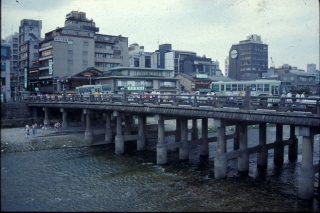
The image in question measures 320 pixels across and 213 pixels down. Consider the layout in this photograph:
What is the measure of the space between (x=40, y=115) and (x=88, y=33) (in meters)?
29.9

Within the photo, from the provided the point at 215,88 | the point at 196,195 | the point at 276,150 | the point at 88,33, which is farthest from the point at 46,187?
the point at 88,33

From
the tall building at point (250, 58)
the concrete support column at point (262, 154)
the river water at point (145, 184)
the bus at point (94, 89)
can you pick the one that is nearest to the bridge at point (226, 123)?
the concrete support column at point (262, 154)

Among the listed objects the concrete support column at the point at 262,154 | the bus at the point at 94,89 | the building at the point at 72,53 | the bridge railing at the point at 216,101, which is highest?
the building at the point at 72,53

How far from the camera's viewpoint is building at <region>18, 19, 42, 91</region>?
78.1 meters

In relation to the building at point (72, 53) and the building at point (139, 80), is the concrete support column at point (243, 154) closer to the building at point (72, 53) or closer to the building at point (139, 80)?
the building at point (139, 80)

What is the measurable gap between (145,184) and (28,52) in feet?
244

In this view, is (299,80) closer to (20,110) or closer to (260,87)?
(260,87)

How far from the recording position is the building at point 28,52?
78062 millimetres

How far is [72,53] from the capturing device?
72.1 metres

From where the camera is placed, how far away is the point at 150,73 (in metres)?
75.8

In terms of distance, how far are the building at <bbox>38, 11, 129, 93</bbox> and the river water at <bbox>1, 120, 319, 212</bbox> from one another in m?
40.7

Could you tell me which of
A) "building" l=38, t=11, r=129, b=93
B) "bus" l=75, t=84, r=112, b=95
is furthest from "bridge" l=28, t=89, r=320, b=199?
"building" l=38, t=11, r=129, b=93

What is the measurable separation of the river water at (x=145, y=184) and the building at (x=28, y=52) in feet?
167

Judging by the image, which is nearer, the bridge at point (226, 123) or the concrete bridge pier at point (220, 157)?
the bridge at point (226, 123)
